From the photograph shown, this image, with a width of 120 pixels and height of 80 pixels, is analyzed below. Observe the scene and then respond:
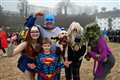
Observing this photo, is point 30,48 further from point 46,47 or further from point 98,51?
point 98,51

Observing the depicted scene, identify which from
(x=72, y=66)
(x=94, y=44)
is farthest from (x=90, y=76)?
(x=94, y=44)

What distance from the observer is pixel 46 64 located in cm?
704

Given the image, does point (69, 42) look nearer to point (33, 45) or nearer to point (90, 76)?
point (33, 45)

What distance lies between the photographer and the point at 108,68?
7.51 meters

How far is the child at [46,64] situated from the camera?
7039mm

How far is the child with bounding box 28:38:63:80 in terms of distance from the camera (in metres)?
7.04

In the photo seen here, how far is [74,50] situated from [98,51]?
0.71 m

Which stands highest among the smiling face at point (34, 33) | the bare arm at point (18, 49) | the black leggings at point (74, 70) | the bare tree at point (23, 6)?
the smiling face at point (34, 33)

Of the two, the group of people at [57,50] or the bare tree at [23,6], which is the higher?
the group of people at [57,50]

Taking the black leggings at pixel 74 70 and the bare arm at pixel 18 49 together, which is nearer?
the bare arm at pixel 18 49

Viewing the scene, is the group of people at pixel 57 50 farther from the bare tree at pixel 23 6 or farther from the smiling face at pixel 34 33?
the bare tree at pixel 23 6

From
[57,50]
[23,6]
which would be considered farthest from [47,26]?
[23,6]

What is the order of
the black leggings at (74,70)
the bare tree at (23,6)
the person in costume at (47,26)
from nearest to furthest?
the person in costume at (47,26) → the black leggings at (74,70) → the bare tree at (23,6)

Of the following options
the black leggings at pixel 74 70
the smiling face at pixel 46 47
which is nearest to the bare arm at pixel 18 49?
the smiling face at pixel 46 47
